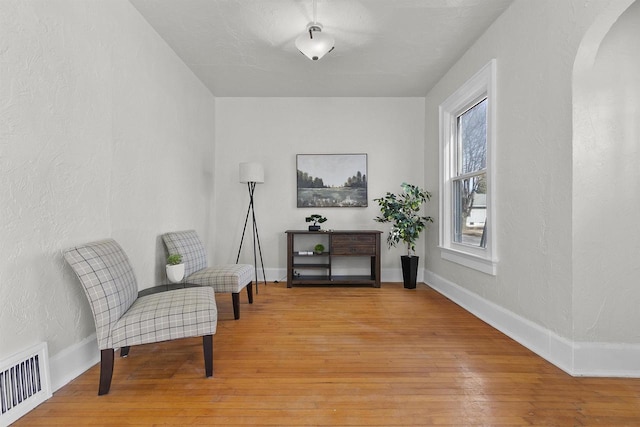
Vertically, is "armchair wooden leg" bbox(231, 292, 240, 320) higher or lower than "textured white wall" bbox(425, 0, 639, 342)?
lower

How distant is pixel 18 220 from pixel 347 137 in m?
3.90

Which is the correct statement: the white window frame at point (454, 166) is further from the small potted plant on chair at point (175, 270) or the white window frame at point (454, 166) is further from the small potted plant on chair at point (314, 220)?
the small potted plant on chair at point (175, 270)

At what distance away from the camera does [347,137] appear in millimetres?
4738

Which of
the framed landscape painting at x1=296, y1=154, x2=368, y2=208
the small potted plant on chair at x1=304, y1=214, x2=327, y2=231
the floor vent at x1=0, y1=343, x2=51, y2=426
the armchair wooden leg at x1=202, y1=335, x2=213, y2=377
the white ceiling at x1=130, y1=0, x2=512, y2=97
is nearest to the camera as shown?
the floor vent at x1=0, y1=343, x2=51, y2=426

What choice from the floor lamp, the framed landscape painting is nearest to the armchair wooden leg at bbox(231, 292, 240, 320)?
the floor lamp

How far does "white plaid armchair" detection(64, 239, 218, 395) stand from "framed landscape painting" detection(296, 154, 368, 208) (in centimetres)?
289

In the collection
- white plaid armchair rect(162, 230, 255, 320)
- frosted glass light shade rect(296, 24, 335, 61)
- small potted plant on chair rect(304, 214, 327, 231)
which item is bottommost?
white plaid armchair rect(162, 230, 255, 320)

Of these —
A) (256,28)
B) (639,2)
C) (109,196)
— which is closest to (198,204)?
(109,196)

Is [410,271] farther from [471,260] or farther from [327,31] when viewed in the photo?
[327,31]

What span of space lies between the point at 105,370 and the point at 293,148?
11.9 ft

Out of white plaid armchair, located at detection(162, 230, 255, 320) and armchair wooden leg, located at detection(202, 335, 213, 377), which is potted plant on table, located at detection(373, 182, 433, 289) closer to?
white plaid armchair, located at detection(162, 230, 255, 320)

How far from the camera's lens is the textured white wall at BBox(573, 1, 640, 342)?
6.36 feet

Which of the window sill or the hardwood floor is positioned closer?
the hardwood floor

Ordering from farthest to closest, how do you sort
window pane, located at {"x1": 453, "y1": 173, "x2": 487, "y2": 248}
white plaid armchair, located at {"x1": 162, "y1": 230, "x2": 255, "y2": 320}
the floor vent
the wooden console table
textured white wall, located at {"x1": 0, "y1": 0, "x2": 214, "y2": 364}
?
the wooden console table, window pane, located at {"x1": 453, "y1": 173, "x2": 487, "y2": 248}, white plaid armchair, located at {"x1": 162, "y1": 230, "x2": 255, "y2": 320}, textured white wall, located at {"x1": 0, "y1": 0, "x2": 214, "y2": 364}, the floor vent
